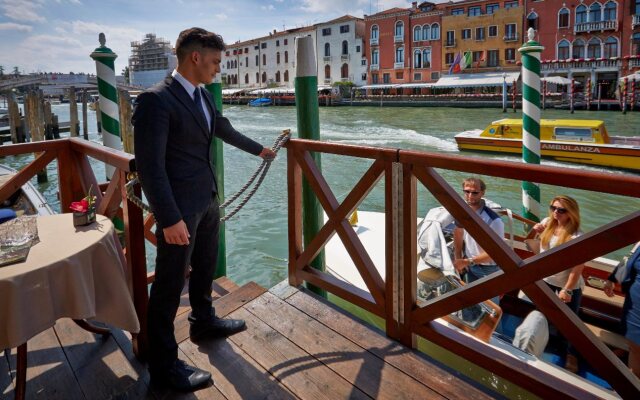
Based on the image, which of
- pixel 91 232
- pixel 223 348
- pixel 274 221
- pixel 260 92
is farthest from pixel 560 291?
pixel 260 92

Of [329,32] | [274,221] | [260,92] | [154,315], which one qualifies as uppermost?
[329,32]

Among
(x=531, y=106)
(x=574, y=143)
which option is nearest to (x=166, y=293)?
(x=531, y=106)

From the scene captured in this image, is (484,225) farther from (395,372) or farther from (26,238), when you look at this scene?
(26,238)

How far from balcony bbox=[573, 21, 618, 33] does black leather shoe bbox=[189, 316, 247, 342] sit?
4561cm

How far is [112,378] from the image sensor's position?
2.35 metres

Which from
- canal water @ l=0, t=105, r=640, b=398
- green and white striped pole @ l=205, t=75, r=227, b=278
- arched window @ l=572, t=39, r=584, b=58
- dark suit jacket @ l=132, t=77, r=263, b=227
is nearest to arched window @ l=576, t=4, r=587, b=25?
arched window @ l=572, t=39, r=584, b=58

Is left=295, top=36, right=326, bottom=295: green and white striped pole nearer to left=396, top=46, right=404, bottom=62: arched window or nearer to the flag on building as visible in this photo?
the flag on building

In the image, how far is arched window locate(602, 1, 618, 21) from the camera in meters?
38.3

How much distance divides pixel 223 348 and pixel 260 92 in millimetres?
58684

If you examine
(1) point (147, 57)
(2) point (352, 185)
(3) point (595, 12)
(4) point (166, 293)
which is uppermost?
(1) point (147, 57)

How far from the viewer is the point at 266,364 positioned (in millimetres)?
2449

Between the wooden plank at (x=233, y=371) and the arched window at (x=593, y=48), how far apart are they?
150 ft

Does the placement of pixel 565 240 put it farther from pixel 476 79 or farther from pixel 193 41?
pixel 476 79

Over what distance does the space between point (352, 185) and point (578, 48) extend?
35.8m
